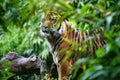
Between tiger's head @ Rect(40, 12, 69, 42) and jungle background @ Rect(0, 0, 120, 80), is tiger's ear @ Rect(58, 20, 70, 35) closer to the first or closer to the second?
tiger's head @ Rect(40, 12, 69, 42)

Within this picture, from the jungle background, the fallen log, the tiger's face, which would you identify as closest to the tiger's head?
the tiger's face

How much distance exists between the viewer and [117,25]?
2014mm

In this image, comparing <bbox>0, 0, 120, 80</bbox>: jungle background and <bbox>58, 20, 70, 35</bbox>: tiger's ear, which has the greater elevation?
<bbox>0, 0, 120, 80</bbox>: jungle background

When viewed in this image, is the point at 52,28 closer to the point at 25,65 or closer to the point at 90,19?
the point at 25,65

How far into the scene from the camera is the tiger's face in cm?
457

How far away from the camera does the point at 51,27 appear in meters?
4.57

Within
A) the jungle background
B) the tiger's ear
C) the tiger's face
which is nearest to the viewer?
the jungle background

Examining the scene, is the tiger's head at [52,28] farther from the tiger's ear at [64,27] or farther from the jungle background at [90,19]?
the jungle background at [90,19]

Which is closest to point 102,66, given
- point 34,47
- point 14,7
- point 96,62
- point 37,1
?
point 96,62

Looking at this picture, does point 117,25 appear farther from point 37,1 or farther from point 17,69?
point 17,69

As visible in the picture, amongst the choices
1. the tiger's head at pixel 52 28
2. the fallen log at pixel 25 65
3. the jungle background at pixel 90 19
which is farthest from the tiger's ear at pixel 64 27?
the jungle background at pixel 90 19

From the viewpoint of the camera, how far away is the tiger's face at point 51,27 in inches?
180

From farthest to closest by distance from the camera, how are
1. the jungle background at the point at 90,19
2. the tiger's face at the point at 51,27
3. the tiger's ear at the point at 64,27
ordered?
1. the tiger's face at the point at 51,27
2. the tiger's ear at the point at 64,27
3. the jungle background at the point at 90,19

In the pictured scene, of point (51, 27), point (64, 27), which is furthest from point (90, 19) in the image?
point (51, 27)
